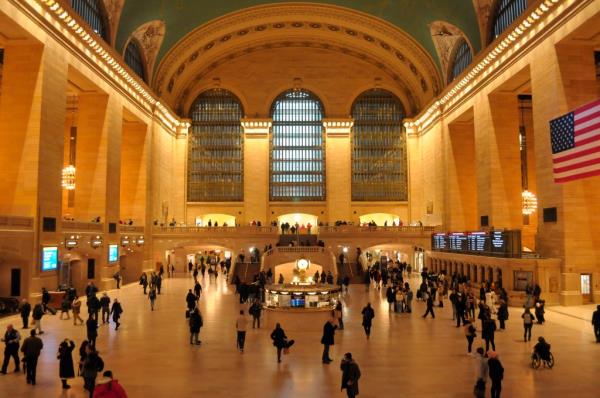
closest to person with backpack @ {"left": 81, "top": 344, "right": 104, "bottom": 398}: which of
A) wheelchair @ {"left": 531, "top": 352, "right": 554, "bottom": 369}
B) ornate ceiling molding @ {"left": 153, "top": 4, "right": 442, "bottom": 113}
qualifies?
wheelchair @ {"left": 531, "top": 352, "right": 554, "bottom": 369}

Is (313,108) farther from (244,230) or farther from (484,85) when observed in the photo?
(484,85)

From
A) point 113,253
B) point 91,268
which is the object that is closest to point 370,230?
point 113,253

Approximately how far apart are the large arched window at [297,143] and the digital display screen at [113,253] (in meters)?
16.5

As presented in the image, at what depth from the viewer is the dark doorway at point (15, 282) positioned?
17.5 meters

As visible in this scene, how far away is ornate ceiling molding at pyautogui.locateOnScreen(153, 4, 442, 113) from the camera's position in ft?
111

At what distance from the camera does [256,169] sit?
129 ft

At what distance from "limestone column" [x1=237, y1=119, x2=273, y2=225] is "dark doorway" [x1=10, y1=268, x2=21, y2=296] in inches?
876

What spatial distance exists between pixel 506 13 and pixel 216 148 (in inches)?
924

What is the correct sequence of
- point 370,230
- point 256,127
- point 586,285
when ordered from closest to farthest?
1. point 586,285
2. point 370,230
3. point 256,127

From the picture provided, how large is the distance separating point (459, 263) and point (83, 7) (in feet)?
69.8

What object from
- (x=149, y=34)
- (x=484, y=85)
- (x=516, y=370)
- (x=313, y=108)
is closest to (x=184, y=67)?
(x=149, y=34)

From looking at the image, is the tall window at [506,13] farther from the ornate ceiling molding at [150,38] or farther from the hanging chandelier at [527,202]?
the ornate ceiling molding at [150,38]

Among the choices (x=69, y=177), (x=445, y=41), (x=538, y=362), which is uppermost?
(x=445, y=41)

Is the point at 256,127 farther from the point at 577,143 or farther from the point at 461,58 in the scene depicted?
the point at 577,143
